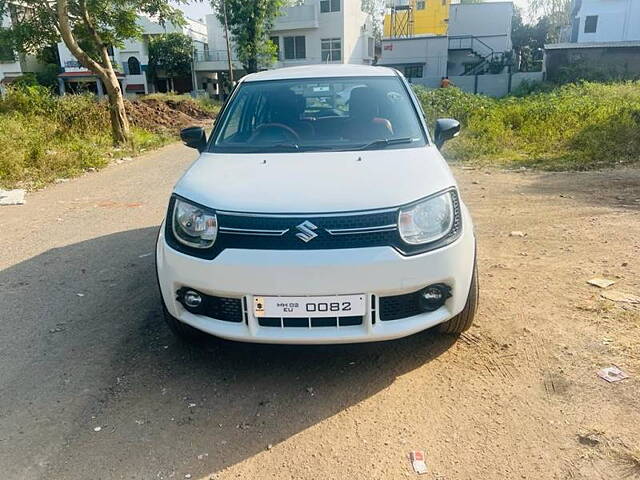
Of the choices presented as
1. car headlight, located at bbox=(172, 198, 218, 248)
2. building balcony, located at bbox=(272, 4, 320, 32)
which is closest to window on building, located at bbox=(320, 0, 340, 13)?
building balcony, located at bbox=(272, 4, 320, 32)

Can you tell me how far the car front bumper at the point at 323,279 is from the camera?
2.42 meters

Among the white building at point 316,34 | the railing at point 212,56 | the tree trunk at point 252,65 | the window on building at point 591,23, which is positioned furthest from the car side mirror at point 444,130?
the railing at point 212,56

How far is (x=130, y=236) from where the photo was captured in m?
5.62

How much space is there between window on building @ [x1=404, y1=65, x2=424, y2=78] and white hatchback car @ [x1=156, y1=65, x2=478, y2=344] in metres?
32.6

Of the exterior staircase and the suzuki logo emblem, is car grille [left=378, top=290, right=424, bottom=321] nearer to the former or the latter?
the suzuki logo emblem

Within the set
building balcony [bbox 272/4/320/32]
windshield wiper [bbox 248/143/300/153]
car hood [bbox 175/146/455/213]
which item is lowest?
car hood [bbox 175/146/455/213]

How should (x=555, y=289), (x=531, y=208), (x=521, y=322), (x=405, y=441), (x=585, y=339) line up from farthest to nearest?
(x=531, y=208) < (x=555, y=289) < (x=521, y=322) < (x=585, y=339) < (x=405, y=441)

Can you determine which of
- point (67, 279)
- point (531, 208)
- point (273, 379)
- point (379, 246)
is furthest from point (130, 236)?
point (531, 208)

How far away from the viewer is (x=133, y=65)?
41.5 meters

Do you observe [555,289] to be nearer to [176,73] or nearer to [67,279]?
[67,279]

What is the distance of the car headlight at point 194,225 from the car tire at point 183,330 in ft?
1.64

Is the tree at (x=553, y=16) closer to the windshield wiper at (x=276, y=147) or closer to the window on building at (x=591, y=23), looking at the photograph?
the window on building at (x=591, y=23)

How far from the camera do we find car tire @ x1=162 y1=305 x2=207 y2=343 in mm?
2914

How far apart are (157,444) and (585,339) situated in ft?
8.43
